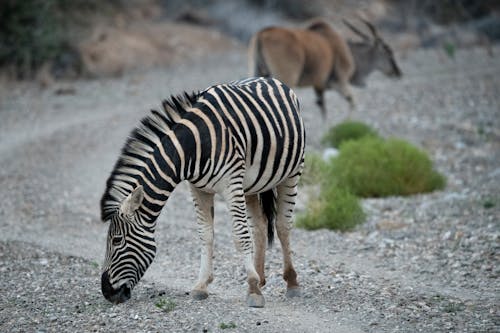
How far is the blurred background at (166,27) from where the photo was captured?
67.4 ft

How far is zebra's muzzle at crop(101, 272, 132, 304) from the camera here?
601 cm

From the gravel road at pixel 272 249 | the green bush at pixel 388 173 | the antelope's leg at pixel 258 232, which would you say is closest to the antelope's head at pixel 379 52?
the gravel road at pixel 272 249

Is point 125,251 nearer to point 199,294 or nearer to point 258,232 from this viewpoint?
point 199,294

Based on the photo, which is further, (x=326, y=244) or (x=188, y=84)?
(x=188, y=84)

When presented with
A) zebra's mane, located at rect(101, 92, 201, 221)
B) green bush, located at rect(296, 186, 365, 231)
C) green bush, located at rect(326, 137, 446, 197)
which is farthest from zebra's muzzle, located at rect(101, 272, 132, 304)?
green bush, located at rect(326, 137, 446, 197)

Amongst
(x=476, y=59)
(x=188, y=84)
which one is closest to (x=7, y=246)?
(x=188, y=84)

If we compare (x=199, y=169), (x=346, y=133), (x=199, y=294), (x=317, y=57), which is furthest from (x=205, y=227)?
(x=317, y=57)

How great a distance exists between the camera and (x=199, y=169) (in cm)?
593

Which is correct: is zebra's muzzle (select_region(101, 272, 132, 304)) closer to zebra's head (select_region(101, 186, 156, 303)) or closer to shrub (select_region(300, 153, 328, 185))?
zebra's head (select_region(101, 186, 156, 303))

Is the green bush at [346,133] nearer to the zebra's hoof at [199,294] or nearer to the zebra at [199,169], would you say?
the zebra at [199,169]

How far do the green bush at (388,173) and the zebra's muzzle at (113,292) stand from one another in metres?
5.52

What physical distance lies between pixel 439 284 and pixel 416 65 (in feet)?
53.4

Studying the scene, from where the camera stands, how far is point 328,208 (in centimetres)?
948

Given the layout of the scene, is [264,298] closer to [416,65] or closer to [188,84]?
[188,84]
